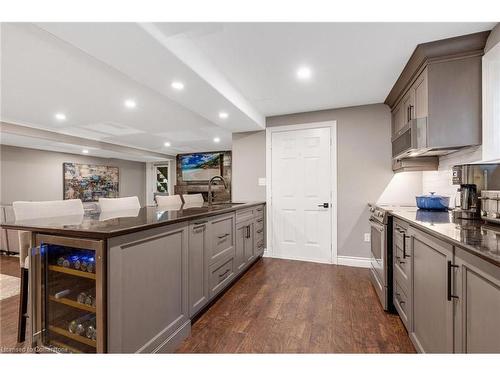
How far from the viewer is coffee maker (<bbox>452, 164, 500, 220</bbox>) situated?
1741 millimetres

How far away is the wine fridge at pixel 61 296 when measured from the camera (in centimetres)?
135

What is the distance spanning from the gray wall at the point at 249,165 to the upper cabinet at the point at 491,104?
267cm

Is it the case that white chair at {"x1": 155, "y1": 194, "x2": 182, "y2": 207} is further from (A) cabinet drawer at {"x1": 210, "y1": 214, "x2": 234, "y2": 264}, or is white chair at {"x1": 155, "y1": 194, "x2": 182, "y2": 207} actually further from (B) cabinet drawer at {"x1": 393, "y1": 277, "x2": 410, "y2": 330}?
(B) cabinet drawer at {"x1": 393, "y1": 277, "x2": 410, "y2": 330}

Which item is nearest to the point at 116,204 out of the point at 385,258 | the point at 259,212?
the point at 259,212

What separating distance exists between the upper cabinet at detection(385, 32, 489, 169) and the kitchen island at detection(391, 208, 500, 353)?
87cm

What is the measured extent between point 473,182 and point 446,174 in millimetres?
896

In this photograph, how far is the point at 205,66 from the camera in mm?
2213

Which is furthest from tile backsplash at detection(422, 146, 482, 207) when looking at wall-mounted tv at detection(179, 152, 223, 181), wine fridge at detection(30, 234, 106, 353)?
wall-mounted tv at detection(179, 152, 223, 181)

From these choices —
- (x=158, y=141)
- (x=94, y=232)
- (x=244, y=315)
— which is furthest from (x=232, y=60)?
(x=158, y=141)

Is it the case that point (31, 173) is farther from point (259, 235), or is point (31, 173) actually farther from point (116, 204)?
point (259, 235)

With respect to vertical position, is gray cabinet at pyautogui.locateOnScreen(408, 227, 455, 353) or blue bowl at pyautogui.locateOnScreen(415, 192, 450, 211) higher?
blue bowl at pyautogui.locateOnScreen(415, 192, 450, 211)

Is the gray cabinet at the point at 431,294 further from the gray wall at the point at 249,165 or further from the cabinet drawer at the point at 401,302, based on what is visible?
the gray wall at the point at 249,165

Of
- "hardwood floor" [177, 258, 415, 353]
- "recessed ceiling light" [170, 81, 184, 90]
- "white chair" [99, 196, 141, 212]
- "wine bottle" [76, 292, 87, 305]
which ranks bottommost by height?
"hardwood floor" [177, 258, 415, 353]
